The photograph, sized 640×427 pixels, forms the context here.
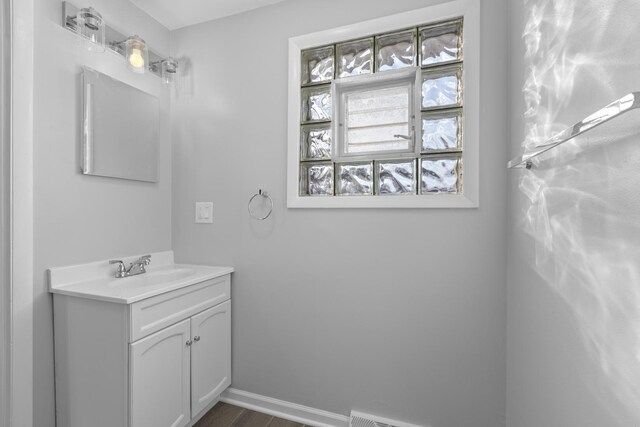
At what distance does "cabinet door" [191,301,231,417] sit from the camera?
1.55 meters

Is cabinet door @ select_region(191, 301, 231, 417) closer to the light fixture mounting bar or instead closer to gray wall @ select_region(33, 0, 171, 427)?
gray wall @ select_region(33, 0, 171, 427)

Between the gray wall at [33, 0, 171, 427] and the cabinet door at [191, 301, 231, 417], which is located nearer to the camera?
Answer: the gray wall at [33, 0, 171, 427]

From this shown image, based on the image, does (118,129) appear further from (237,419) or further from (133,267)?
(237,419)

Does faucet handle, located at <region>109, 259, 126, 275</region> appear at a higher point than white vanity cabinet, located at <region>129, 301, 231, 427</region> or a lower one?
higher

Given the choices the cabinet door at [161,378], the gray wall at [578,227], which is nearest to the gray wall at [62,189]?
the cabinet door at [161,378]

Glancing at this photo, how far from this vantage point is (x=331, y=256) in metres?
1.63

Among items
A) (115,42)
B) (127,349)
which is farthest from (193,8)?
(127,349)

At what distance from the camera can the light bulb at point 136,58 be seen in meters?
1.62

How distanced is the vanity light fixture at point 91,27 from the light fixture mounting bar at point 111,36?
1 cm

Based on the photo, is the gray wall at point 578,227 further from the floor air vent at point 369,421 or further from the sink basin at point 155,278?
the sink basin at point 155,278

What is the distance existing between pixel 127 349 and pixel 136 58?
1433 mm

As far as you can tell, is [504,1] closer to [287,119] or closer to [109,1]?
[287,119]

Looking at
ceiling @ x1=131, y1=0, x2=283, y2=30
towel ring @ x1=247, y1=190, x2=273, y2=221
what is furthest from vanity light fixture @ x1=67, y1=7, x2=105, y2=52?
towel ring @ x1=247, y1=190, x2=273, y2=221

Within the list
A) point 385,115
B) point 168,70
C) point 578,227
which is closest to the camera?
point 578,227
